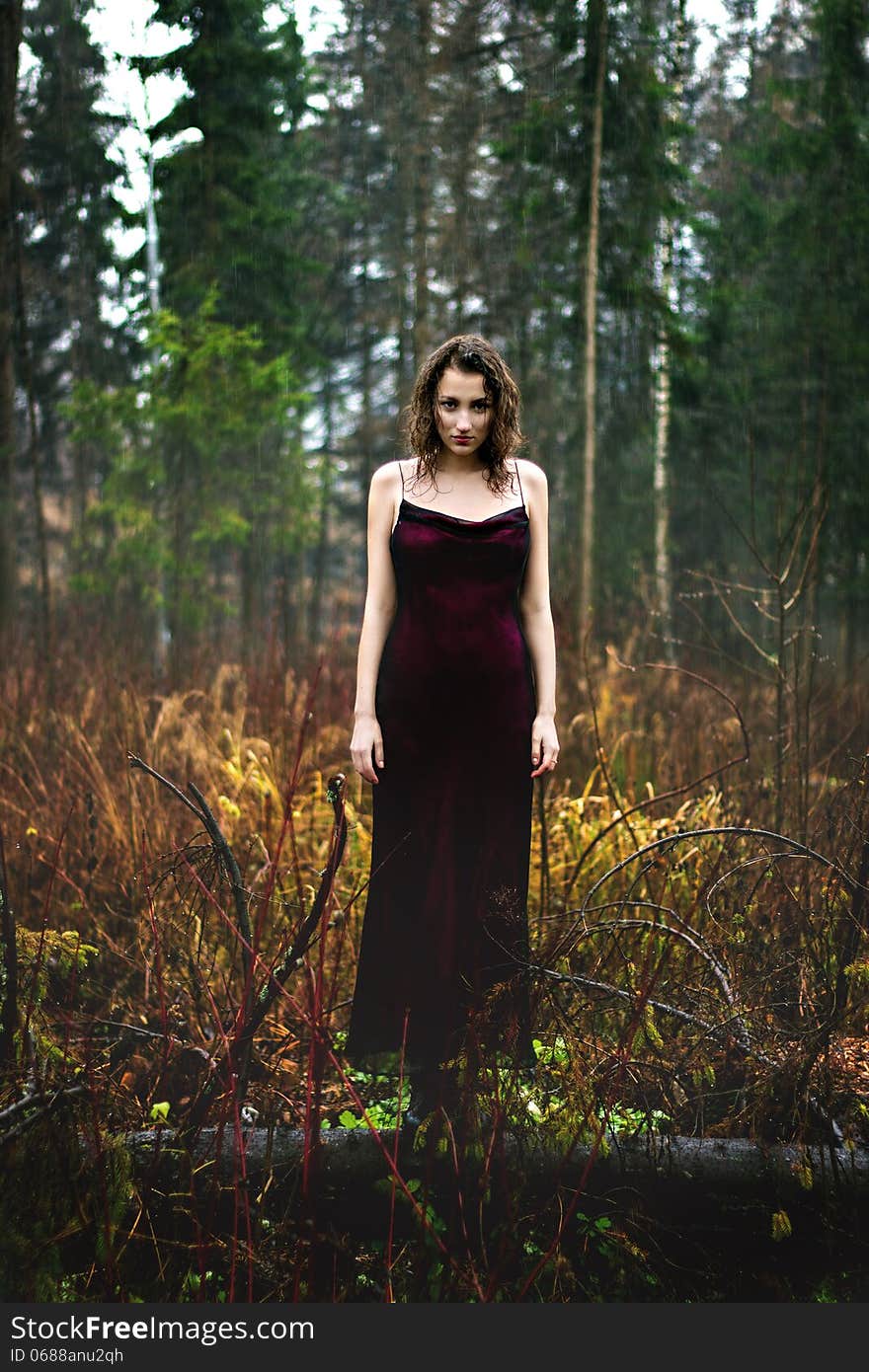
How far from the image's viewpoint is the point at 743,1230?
2229 millimetres

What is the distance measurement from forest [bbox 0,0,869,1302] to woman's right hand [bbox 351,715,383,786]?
24 cm

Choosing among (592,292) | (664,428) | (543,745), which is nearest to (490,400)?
(543,745)

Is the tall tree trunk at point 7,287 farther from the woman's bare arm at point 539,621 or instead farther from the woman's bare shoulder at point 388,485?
the woman's bare arm at point 539,621

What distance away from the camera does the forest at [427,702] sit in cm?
216

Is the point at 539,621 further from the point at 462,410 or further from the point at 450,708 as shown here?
the point at 462,410

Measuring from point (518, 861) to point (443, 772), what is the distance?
318 mm

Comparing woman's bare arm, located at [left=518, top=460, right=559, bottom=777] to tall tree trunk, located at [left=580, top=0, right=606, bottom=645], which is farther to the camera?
tall tree trunk, located at [left=580, top=0, right=606, bottom=645]

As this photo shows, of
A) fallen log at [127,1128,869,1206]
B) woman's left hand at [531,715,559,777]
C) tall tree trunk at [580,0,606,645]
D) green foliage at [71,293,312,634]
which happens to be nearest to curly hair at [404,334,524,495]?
woman's left hand at [531,715,559,777]

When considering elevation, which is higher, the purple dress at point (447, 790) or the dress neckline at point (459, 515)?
the dress neckline at point (459, 515)

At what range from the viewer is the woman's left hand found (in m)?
2.48

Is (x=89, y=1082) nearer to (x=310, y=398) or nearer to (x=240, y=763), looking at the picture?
(x=240, y=763)

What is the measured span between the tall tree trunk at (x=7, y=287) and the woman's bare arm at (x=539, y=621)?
14.7ft

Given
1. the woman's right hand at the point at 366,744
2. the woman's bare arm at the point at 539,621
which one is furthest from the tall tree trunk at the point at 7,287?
the woman's right hand at the point at 366,744

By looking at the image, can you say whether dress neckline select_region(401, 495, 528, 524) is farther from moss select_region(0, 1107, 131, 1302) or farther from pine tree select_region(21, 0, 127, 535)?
pine tree select_region(21, 0, 127, 535)
